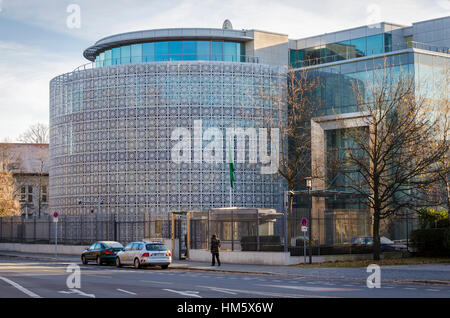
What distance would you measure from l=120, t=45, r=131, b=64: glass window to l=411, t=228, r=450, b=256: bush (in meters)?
36.2

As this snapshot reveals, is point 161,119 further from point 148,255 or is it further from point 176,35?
point 148,255

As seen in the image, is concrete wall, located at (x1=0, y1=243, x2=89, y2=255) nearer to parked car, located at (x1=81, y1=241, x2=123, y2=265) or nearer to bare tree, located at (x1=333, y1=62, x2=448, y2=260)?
parked car, located at (x1=81, y1=241, x2=123, y2=265)

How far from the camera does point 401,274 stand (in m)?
28.8

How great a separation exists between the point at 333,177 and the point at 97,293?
89.1ft

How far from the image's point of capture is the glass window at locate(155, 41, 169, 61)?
67188 millimetres

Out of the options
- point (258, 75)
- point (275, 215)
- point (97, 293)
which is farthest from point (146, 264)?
point (258, 75)

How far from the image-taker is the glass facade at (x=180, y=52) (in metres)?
67.2

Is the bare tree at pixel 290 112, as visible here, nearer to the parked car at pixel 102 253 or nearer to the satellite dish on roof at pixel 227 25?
the satellite dish on roof at pixel 227 25

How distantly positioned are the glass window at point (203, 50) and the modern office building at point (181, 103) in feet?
0.33

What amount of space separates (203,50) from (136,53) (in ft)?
22.2

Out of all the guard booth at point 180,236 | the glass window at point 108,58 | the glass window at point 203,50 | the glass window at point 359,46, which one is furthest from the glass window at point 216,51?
the guard booth at point 180,236

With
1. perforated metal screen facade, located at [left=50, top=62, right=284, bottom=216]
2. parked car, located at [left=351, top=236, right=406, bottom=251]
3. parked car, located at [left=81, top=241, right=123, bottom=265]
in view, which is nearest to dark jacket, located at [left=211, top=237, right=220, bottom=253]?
parked car, located at [left=81, top=241, right=123, bottom=265]

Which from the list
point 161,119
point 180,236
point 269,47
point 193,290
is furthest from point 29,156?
point 193,290

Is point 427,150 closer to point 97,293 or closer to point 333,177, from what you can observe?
point 333,177
